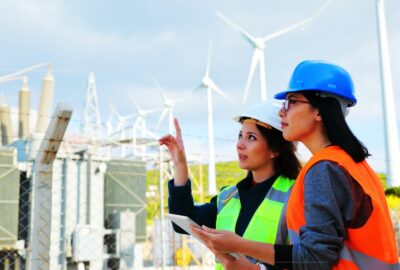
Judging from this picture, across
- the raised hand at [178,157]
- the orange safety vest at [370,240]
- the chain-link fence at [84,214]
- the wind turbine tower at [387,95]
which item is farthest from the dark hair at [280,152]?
the wind turbine tower at [387,95]

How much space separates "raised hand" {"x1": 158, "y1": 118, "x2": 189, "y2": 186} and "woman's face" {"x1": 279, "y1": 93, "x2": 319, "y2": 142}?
771 millimetres

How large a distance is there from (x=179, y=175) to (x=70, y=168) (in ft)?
35.5

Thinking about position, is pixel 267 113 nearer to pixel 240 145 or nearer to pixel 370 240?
pixel 240 145

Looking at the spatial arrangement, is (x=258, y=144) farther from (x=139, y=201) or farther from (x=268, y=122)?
(x=139, y=201)

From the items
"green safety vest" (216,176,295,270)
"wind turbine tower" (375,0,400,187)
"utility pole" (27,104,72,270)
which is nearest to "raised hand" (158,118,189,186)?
"green safety vest" (216,176,295,270)

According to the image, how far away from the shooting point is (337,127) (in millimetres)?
1494

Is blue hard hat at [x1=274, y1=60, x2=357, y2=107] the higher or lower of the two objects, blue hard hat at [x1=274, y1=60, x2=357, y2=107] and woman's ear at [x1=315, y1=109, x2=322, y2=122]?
the higher

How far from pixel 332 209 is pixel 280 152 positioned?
39.0 inches

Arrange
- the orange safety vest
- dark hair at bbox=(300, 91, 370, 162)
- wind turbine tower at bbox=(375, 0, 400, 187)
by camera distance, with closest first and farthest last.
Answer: the orange safety vest < dark hair at bbox=(300, 91, 370, 162) < wind turbine tower at bbox=(375, 0, 400, 187)

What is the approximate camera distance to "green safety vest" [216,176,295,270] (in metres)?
1.88

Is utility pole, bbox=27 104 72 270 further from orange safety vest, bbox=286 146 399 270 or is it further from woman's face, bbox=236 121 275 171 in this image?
orange safety vest, bbox=286 146 399 270

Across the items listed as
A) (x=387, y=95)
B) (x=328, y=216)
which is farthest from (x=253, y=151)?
(x=387, y=95)

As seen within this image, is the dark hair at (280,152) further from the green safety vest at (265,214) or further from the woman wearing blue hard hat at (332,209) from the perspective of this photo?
the woman wearing blue hard hat at (332,209)

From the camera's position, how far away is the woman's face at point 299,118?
1.54 metres
